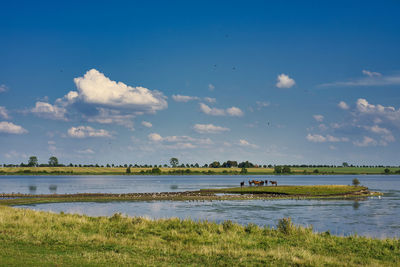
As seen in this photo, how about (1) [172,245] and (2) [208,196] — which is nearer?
(1) [172,245]

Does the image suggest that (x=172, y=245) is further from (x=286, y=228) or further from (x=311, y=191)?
(x=311, y=191)

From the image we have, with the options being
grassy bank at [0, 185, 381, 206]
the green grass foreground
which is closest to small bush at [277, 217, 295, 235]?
the green grass foreground

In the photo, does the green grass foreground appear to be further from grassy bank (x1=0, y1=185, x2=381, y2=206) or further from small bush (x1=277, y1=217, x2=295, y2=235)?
grassy bank (x1=0, y1=185, x2=381, y2=206)

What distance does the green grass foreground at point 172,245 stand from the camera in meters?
17.7

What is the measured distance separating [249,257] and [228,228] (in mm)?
8661

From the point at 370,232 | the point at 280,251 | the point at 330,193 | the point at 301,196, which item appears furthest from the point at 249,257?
the point at 330,193

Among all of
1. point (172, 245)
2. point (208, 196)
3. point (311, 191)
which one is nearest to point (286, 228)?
point (172, 245)

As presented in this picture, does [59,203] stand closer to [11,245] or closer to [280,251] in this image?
[11,245]

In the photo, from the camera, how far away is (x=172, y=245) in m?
22.0

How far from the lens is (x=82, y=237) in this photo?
76.0 feet

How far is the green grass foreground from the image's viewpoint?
17688 millimetres

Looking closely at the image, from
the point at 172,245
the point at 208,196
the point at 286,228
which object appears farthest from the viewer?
the point at 208,196

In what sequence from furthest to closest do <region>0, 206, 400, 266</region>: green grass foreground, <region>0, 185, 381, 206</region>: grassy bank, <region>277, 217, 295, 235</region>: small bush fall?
<region>0, 185, 381, 206</region>: grassy bank → <region>277, 217, 295, 235</region>: small bush → <region>0, 206, 400, 266</region>: green grass foreground

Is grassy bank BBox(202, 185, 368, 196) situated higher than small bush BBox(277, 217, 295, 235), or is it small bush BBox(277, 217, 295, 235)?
small bush BBox(277, 217, 295, 235)
